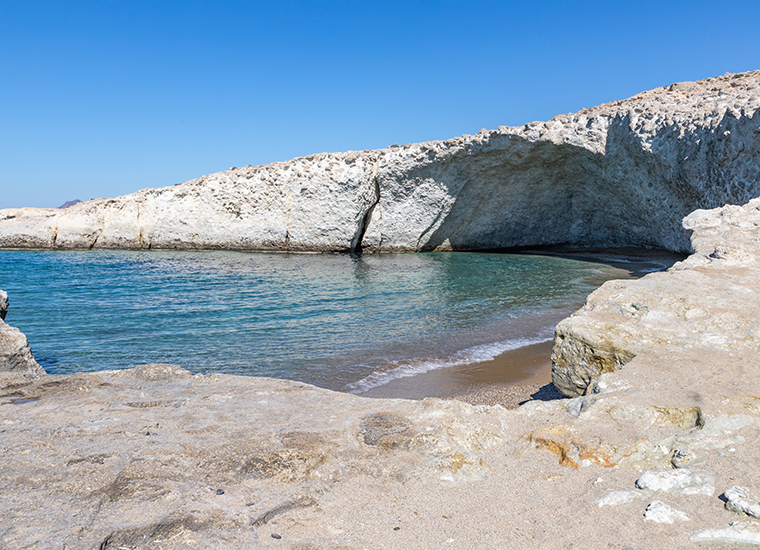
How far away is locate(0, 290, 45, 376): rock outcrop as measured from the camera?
4.85 meters

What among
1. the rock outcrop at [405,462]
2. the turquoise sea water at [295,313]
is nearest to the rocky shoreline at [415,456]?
the rock outcrop at [405,462]

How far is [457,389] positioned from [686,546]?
4.61m

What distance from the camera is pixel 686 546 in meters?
1.87

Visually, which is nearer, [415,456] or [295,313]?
[415,456]

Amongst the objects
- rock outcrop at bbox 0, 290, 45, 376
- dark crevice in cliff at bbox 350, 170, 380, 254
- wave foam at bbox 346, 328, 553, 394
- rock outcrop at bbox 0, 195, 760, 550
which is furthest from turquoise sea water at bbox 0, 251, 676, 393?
dark crevice in cliff at bbox 350, 170, 380, 254

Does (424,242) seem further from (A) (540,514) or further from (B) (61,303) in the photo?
(A) (540,514)

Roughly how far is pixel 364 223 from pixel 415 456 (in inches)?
923

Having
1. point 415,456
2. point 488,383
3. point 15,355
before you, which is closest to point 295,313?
point 488,383

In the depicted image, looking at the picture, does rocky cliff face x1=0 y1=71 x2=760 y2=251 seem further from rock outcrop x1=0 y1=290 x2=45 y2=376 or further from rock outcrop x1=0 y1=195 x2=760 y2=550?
rock outcrop x1=0 y1=290 x2=45 y2=376

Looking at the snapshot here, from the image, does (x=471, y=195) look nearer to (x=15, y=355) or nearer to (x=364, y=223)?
(x=364, y=223)

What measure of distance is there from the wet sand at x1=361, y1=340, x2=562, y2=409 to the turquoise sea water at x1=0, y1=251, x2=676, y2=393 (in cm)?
30

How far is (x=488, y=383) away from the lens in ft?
21.9

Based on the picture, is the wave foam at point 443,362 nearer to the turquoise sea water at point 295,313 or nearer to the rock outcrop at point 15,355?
the turquoise sea water at point 295,313

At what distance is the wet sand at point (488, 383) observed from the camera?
237 inches
